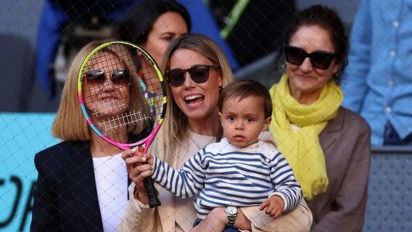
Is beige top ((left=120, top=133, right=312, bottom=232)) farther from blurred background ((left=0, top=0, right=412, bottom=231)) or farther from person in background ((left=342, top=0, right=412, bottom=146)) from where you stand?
person in background ((left=342, top=0, right=412, bottom=146))

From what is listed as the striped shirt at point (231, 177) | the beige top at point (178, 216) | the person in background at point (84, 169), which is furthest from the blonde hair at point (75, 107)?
the striped shirt at point (231, 177)

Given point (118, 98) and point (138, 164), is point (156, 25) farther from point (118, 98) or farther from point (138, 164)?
point (138, 164)

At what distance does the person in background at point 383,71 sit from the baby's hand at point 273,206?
2.16m

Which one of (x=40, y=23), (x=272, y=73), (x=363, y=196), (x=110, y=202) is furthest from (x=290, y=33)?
(x=40, y=23)

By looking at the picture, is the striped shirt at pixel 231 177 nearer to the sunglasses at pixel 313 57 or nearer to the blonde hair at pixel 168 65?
the blonde hair at pixel 168 65

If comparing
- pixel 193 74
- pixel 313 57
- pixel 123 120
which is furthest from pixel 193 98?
pixel 313 57

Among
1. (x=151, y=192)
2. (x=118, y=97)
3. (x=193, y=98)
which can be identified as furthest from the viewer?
(x=118, y=97)

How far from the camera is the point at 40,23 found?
7.12 metres

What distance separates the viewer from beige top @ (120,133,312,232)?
4.39 m

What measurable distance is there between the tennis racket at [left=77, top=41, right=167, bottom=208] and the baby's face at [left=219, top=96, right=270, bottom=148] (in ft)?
1.12

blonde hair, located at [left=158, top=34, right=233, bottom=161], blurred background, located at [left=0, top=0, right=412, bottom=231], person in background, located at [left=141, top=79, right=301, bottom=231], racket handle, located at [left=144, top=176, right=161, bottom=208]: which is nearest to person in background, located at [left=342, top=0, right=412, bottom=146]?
blurred background, located at [left=0, top=0, right=412, bottom=231]

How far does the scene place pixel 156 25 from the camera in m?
5.61

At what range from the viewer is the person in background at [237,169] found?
172 inches

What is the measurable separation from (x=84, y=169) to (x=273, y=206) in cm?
92
